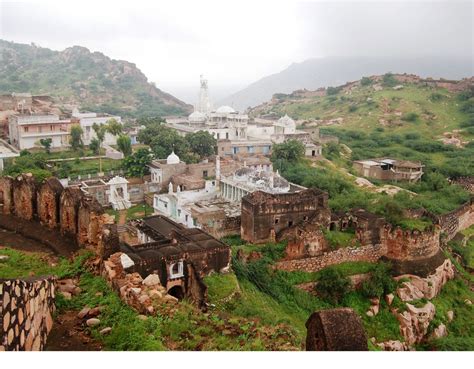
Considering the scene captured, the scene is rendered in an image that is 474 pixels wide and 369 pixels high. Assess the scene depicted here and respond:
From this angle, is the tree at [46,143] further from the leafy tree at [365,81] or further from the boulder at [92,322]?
the leafy tree at [365,81]

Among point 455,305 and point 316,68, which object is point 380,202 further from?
point 316,68

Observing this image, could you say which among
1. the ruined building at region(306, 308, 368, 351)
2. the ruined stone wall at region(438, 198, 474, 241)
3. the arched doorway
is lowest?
the ruined stone wall at region(438, 198, 474, 241)

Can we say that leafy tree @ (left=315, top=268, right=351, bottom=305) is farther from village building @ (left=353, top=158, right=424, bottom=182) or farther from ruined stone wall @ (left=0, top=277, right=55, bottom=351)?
village building @ (left=353, top=158, right=424, bottom=182)

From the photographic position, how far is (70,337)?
5211 mm

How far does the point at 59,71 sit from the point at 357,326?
218 feet

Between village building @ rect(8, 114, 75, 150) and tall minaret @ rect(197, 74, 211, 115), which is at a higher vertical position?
tall minaret @ rect(197, 74, 211, 115)

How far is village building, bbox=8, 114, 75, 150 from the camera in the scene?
2608cm

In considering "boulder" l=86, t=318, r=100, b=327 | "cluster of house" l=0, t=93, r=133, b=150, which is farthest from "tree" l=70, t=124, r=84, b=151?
"boulder" l=86, t=318, r=100, b=327

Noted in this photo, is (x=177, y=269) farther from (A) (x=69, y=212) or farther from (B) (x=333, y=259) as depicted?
(B) (x=333, y=259)

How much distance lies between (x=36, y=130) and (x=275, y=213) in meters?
16.2

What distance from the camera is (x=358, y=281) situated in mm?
14617

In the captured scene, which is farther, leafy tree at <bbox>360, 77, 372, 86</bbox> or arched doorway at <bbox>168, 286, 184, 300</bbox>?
leafy tree at <bbox>360, 77, 372, 86</bbox>

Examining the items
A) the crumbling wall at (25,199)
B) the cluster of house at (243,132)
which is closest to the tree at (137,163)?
the cluster of house at (243,132)

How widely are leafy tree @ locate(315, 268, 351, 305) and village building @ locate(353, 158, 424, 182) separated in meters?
14.0
